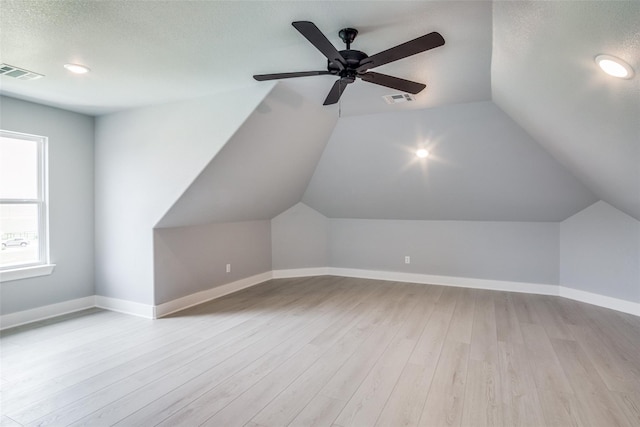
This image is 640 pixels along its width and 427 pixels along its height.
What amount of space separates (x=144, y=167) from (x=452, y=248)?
14.9 ft

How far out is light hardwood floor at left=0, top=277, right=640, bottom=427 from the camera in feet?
6.81

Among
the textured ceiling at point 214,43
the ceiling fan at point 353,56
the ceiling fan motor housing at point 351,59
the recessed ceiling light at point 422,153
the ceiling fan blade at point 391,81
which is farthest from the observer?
the recessed ceiling light at point 422,153

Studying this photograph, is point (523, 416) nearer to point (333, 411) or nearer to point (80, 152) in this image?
point (333, 411)

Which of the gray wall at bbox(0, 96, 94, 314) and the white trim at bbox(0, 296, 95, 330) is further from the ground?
the gray wall at bbox(0, 96, 94, 314)

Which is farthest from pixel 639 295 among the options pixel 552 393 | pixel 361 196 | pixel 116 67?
pixel 116 67

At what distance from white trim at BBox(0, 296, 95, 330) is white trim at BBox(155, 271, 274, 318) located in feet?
3.85

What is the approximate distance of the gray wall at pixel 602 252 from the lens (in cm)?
394

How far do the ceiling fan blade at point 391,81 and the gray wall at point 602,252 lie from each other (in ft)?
11.5

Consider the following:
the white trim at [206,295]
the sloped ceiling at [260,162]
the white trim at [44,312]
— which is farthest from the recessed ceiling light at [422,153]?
the white trim at [44,312]

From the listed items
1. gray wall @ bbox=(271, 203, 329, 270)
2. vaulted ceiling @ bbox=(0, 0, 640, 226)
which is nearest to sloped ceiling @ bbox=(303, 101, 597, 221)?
vaulted ceiling @ bbox=(0, 0, 640, 226)

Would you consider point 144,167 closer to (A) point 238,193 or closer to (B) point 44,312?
(A) point 238,193

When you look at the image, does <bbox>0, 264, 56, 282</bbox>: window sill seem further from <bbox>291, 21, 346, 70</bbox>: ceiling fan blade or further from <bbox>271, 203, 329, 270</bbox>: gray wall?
<bbox>291, 21, 346, 70</bbox>: ceiling fan blade

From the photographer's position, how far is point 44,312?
3.79 m

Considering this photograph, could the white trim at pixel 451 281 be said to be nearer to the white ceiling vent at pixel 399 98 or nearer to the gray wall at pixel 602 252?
the gray wall at pixel 602 252
